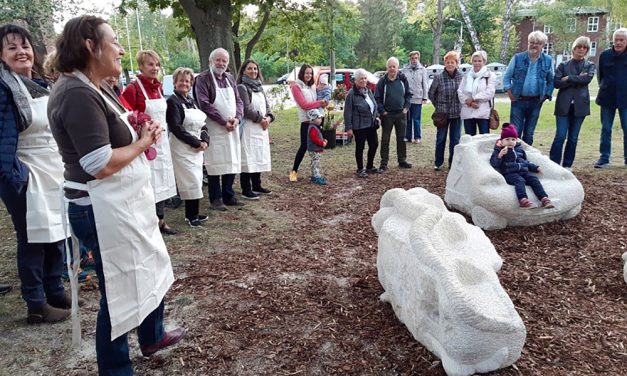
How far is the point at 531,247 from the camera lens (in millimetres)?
4492

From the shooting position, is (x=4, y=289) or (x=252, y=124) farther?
(x=252, y=124)

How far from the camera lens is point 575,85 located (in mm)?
6957

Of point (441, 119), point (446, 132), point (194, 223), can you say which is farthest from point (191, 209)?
point (446, 132)

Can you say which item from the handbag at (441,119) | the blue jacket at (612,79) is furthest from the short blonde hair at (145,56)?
the blue jacket at (612,79)

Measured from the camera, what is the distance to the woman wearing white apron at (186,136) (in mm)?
5035

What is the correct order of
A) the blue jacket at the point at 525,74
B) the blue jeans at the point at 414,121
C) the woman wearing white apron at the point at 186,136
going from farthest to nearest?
the blue jeans at the point at 414,121 → the blue jacket at the point at 525,74 → the woman wearing white apron at the point at 186,136

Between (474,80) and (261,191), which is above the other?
A: (474,80)

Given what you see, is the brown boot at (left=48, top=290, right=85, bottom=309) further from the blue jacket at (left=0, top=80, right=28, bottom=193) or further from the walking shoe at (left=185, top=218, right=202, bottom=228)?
the walking shoe at (left=185, top=218, right=202, bottom=228)

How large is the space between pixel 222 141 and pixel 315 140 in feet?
5.74

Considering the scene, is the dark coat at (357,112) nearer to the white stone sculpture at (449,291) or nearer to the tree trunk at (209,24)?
the tree trunk at (209,24)

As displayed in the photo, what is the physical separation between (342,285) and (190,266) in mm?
1443

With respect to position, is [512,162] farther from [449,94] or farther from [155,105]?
[155,105]

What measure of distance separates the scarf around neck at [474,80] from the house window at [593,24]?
5180cm

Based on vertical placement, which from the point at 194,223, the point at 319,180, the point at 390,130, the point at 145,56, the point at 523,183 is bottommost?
the point at 194,223
